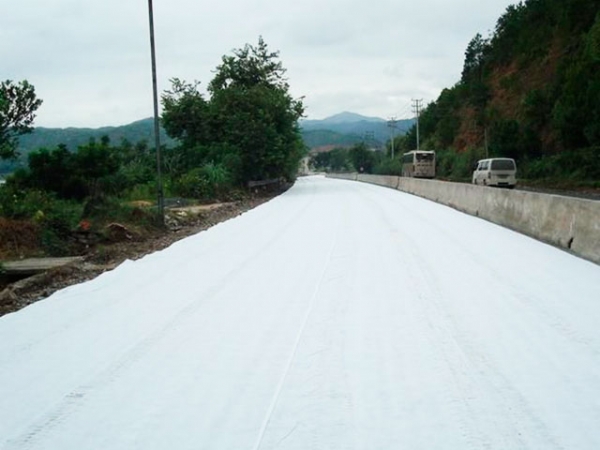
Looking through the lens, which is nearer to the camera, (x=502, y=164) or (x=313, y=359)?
(x=313, y=359)

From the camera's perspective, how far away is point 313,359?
17.3ft

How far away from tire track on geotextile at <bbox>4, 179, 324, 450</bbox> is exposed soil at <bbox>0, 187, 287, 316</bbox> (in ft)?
Answer: 8.94

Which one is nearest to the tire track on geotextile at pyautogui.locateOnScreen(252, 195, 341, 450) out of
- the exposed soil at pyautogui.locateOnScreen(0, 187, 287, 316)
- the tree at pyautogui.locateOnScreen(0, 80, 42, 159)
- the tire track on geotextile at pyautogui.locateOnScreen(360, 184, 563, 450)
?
the tire track on geotextile at pyautogui.locateOnScreen(360, 184, 563, 450)

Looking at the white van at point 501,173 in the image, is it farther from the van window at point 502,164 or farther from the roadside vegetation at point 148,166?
the roadside vegetation at point 148,166

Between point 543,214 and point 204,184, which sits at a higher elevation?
point 204,184

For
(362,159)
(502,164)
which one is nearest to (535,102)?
(502,164)

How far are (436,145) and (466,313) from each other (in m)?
80.0

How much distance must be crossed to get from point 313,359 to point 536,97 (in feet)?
164

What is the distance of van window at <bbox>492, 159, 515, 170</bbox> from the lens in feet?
113

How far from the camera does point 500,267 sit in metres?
9.60

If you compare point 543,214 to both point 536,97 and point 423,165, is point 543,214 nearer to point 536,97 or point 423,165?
point 536,97

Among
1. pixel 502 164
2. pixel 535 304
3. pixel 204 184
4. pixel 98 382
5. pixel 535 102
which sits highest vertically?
pixel 535 102

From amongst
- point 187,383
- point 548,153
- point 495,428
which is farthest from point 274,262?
point 548,153

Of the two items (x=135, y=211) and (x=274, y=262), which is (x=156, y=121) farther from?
(x=274, y=262)
